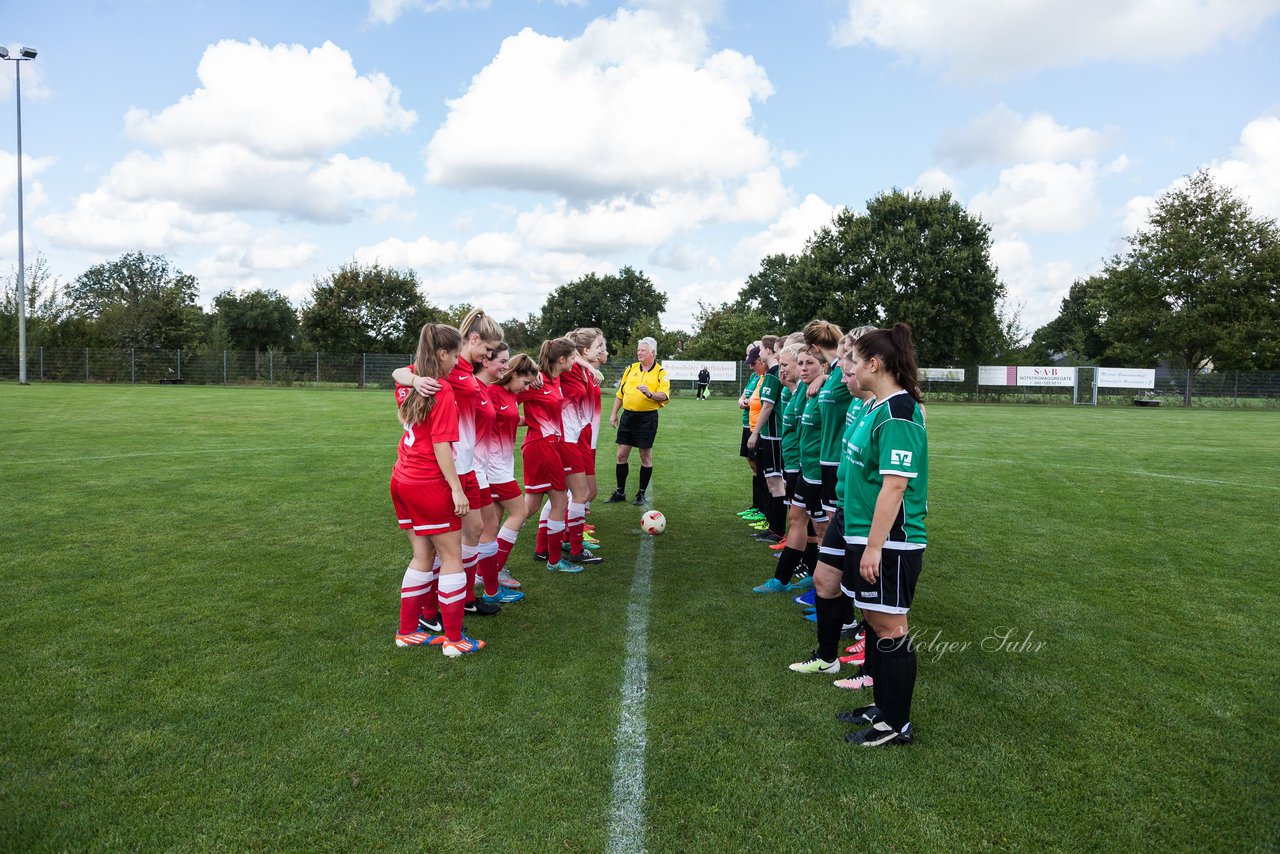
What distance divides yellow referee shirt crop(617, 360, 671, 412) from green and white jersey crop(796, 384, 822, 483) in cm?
353

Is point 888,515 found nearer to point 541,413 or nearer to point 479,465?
point 479,465

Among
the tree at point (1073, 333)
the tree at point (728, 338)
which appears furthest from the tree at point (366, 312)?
the tree at point (1073, 333)

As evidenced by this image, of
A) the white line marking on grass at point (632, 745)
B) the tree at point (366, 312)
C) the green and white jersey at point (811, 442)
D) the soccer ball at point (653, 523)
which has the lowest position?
the white line marking on grass at point (632, 745)

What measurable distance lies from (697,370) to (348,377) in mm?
19148

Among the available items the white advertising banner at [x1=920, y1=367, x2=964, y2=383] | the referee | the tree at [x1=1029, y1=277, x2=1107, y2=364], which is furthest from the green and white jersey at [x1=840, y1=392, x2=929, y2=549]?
the tree at [x1=1029, y1=277, x2=1107, y2=364]

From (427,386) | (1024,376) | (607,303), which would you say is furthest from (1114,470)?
(607,303)

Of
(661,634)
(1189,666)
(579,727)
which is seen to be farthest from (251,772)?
(1189,666)

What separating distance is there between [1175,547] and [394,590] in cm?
740

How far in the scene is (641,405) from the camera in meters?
8.81

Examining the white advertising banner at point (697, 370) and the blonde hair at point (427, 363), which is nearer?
the blonde hair at point (427, 363)

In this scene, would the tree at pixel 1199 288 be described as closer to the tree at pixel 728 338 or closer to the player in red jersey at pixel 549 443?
the tree at pixel 728 338

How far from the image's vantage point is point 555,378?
621cm

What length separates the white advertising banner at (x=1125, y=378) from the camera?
38.2 m

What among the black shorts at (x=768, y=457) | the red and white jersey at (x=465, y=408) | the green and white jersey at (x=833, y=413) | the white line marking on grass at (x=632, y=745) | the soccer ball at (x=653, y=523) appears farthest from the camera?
the soccer ball at (x=653, y=523)
